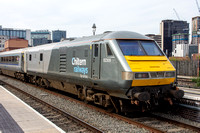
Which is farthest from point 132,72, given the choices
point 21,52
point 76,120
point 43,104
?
point 21,52

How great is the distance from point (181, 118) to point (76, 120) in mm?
4256

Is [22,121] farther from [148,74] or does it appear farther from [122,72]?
[148,74]

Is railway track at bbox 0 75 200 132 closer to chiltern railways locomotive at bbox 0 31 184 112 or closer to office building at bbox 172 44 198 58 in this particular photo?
chiltern railways locomotive at bbox 0 31 184 112

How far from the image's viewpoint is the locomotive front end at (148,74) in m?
8.47

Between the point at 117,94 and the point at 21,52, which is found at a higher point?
the point at 21,52

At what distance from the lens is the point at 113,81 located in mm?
9039

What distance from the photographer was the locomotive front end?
8469 mm

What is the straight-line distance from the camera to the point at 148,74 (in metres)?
8.67

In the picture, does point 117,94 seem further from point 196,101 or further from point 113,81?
point 196,101

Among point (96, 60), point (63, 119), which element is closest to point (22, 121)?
point (63, 119)

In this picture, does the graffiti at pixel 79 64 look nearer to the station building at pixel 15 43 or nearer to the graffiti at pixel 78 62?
the graffiti at pixel 78 62

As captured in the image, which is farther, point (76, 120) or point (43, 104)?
point (43, 104)

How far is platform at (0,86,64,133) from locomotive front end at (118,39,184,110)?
3.11m

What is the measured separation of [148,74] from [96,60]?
8.41 feet
